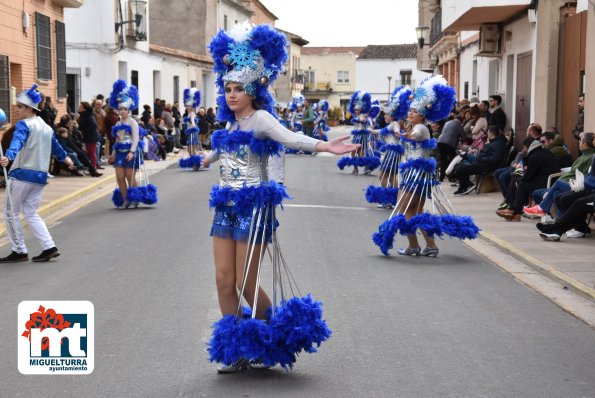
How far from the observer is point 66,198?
727 inches

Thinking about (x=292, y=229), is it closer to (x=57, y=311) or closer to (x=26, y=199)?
(x=26, y=199)

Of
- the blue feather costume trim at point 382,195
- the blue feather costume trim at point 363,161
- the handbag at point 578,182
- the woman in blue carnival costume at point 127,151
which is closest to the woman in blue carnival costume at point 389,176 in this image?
the blue feather costume trim at point 382,195

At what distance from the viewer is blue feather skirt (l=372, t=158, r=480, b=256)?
11.7 meters

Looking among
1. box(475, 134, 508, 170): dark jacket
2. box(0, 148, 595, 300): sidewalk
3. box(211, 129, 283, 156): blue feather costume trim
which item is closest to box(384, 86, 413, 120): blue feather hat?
box(0, 148, 595, 300): sidewalk

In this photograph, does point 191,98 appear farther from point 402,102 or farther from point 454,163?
point 402,102

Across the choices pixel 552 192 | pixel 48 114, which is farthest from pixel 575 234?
pixel 48 114

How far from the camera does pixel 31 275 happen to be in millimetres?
10406

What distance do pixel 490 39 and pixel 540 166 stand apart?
35.2 feet

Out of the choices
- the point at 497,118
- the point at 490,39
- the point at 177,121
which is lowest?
the point at 177,121

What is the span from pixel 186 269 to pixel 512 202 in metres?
7.71

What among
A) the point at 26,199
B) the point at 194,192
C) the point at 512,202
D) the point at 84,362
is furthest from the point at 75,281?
the point at 194,192

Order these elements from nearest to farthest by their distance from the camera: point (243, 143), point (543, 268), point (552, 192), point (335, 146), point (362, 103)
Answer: point (335, 146) < point (243, 143) < point (543, 268) < point (552, 192) < point (362, 103)

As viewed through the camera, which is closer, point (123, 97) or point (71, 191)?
point (123, 97)

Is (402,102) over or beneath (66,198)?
over
